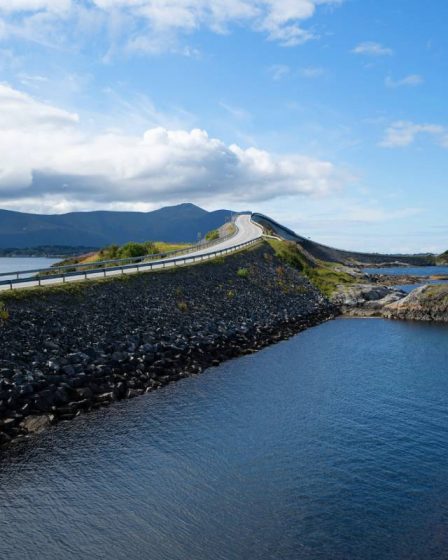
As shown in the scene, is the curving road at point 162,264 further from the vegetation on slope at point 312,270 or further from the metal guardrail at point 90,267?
the vegetation on slope at point 312,270

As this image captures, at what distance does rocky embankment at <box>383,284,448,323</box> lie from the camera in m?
67.1

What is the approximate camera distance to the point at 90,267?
261 ft

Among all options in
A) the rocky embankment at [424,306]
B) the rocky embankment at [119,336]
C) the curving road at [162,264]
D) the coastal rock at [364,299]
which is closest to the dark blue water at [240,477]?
the rocky embankment at [119,336]

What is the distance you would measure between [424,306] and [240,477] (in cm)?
5116

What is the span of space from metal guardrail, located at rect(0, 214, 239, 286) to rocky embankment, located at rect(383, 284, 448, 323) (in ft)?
99.3

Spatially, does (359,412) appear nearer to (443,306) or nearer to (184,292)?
(184,292)

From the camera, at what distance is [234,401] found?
110 ft

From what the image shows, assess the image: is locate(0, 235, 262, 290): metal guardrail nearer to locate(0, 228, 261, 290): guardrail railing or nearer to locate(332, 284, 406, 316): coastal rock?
locate(0, 228, 261, 290): guardrail railing

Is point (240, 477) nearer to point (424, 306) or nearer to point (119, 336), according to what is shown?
point (119, 336)

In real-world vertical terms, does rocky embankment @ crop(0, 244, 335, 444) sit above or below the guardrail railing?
below

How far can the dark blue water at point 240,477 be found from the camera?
1817 centimetres

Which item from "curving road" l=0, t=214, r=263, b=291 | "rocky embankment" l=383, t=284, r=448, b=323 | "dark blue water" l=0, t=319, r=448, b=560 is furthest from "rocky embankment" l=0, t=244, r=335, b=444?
"rocky embankment" l=383, t=284, r=448, b=323

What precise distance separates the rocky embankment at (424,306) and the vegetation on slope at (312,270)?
15.2 metres

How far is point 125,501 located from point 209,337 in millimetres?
27057
